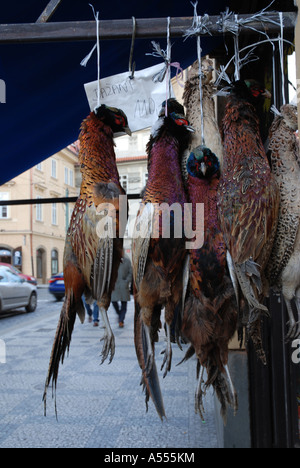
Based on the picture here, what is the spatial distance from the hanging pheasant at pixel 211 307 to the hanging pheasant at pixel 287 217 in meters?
0.18

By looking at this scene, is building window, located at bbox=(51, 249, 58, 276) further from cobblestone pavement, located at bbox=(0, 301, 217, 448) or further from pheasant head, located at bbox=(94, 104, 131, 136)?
pheasant head, located at bbox=(94, 104, 131, 136)

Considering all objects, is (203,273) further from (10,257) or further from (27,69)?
(10,257)

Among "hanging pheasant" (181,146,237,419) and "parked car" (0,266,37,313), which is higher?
"hanging pheasant" (181,146,237,419)

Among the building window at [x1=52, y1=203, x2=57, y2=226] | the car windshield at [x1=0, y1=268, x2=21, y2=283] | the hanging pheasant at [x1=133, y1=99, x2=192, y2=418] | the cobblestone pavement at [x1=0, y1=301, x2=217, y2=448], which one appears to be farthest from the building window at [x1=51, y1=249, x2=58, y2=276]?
the hanging pheasant at [x1=133, y1=99, x2=192, y2=418]

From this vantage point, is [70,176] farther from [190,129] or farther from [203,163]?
[203,163]

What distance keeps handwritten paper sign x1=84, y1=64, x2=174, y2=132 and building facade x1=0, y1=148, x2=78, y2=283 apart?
8.71 metres

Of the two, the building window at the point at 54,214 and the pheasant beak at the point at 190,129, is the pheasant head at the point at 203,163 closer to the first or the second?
the pheasant beak at the point at 190,129

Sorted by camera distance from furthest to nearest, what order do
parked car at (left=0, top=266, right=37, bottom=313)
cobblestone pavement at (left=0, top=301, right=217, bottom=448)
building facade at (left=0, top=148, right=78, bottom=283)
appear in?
building facade at (left=0, top=148, right=78, bottom=283) < parked car at (left=0, top=266, right=37, bottom=313) < cobblestone pavement at (left=0, top=301, right=217, bottom=448)

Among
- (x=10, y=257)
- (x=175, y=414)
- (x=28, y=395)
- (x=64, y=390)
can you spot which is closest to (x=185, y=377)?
(x=175, y=414)

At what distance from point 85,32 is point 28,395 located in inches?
173

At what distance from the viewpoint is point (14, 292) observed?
1123 centimetres

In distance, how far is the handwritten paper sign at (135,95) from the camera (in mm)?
1443

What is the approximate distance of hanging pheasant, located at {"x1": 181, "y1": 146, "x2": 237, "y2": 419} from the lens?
115 cm

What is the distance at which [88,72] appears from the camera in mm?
2176
